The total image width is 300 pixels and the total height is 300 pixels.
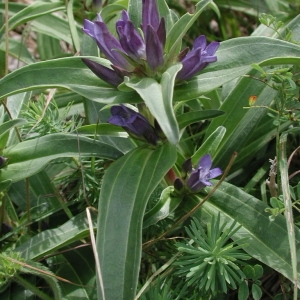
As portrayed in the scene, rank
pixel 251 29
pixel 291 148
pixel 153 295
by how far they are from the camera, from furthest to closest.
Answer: pixel 251 29 < pixel 291 148 < pixel 153 295

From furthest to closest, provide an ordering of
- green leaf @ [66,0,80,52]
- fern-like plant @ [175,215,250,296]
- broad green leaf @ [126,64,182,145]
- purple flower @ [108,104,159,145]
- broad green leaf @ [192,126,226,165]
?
green leaf @ [66,0,80,52], broad green leaf @ [192,126,226,165], purple flower @ [108,104,159,145], fern-like plant @ [175,215,250,296], broad green leaf @ [126,64,182,145]

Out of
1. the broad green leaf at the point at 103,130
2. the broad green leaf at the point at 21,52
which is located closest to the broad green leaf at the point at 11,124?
the broad green leaf at the point at 103,130

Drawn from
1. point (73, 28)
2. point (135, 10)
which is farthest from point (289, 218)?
point (73, 28)

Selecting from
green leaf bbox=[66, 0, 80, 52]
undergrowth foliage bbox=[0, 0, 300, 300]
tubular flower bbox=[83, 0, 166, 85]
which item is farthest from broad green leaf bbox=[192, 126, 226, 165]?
green leaf bbox=[66, 0, 80, 52]

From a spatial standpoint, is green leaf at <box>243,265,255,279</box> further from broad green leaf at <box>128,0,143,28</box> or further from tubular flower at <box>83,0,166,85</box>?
broad green leaf at <box>128,0,143,28</box>

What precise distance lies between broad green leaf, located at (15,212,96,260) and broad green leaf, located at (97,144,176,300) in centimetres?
13

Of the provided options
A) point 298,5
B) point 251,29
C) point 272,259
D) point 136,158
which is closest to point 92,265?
point 136,158

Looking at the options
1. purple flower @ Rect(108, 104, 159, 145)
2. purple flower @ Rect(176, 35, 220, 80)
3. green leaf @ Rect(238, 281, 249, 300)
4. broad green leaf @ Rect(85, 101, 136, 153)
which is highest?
purple flower @ Rect(176, 35, 220, 80)

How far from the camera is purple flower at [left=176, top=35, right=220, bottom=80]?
3.33 feet

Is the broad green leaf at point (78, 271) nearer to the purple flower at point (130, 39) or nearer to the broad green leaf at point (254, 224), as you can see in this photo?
the broad green leaf at point (254, 224)

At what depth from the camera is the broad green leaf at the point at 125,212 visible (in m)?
0.97

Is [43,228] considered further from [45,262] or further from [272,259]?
[272,259]

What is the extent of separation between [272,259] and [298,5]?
936 millimetres

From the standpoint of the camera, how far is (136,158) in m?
1.13
